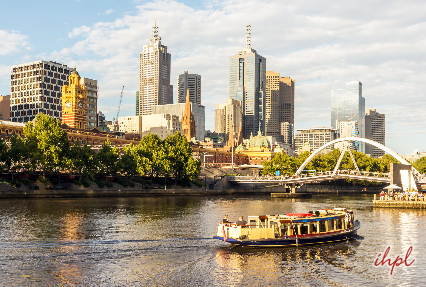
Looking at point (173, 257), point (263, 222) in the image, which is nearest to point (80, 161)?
point (263, 222)

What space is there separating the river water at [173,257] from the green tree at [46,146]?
144ft

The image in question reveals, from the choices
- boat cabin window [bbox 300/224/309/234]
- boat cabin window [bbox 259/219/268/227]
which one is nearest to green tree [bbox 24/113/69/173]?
boat cabin window [bbox 259/219/268/227]

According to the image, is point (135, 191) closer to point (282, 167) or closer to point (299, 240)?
point (282, 167)


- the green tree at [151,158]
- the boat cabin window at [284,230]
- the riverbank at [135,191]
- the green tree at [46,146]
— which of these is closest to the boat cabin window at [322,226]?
the boat cabin window at [284,230]

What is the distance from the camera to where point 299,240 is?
1969 inches

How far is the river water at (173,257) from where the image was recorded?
123ft

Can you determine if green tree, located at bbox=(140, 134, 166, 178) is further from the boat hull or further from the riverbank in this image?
the boat hull

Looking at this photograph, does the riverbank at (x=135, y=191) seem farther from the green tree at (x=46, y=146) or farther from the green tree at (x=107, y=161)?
the green tree at (x=46, y=146)

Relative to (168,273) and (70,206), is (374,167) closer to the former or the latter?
(70,206)

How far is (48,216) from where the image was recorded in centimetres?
7131

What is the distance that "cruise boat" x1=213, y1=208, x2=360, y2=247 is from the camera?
48.0m

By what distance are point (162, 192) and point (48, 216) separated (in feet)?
189

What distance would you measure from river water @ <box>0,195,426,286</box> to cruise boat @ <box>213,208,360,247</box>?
0.91 metres

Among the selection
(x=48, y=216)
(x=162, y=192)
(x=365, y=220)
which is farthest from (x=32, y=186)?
(x=365, y=220)
